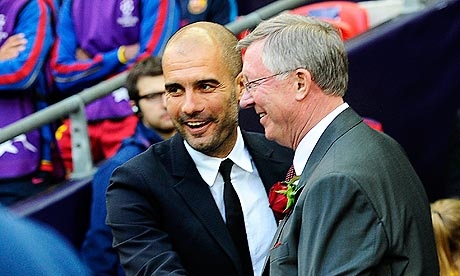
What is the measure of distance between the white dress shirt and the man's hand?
91.9 inches

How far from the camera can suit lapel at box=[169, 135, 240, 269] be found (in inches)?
138

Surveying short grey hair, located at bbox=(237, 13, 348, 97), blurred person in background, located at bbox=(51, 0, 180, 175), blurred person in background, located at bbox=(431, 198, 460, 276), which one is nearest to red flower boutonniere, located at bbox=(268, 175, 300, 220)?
short grey hair, located at bbox=(237, 13, 348, 97)

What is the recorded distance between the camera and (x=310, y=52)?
3004 millimetres

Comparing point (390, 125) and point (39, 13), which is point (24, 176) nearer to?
point (39, 13)

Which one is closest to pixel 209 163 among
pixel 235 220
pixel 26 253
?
pixel 235 220

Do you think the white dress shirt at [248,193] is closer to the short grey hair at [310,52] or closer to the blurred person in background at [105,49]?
the short grey hair at [310,52]

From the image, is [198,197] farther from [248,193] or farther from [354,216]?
[354,216]

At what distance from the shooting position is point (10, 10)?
19.2 feet

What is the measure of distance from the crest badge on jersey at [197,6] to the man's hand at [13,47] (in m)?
0.96

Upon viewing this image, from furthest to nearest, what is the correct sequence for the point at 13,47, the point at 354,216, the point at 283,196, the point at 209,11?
1. the point at 209,11
2. the point at 13,47
3. the point at 283,196
4. the point at 354,216

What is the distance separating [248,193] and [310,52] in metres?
0.77

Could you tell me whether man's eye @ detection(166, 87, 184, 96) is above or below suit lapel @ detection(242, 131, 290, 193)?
above

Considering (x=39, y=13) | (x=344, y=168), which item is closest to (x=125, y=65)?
(x=39, y=13)

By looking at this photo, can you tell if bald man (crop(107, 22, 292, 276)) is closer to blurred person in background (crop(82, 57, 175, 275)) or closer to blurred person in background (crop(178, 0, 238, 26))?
blurred person in background (crop(82, 57, 175, 275))
